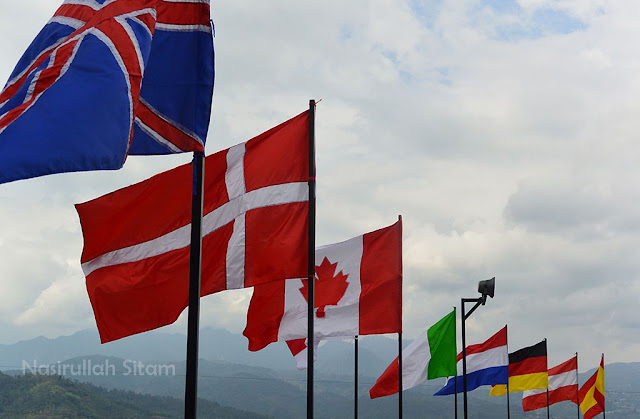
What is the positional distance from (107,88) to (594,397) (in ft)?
128

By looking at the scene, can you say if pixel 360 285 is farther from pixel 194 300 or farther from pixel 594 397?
pixel 594 397

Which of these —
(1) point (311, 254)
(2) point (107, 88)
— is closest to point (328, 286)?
(1) point (311, 254)

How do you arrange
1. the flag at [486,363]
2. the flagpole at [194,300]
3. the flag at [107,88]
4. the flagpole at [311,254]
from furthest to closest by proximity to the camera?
the flag at [486,363]
the flagpole at [311,254]
the flagpole at [194,300]
the flag at [107,88]

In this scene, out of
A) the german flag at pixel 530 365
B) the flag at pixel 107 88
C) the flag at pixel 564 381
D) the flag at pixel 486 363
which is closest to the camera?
the flag at pixel 107 88

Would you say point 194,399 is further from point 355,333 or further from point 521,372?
point 521,372

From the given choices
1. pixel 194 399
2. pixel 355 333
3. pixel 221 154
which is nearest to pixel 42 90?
pixel 194 399

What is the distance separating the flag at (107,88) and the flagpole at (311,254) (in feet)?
15.1

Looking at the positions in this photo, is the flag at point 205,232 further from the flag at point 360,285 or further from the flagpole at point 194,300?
the flag at point 360,285

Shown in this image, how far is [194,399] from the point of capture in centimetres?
781

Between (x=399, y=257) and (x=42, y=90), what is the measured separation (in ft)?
44.7

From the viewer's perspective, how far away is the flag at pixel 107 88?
20.9 ft

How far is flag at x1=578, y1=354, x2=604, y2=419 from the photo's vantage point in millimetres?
40844

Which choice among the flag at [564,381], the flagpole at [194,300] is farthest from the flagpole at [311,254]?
the flag at [564,381]

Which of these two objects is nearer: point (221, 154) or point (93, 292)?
point (93, 292)
